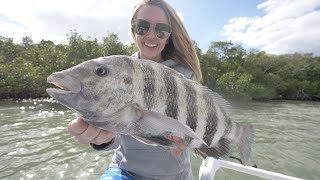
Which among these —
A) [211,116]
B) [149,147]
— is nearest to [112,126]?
[211,116]

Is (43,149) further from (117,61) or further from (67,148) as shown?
(117,61)

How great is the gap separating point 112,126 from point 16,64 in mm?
29986

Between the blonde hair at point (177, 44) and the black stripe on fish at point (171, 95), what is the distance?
115 centimetres

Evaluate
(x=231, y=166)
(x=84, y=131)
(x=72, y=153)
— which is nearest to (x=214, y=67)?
(x=72, y=153)

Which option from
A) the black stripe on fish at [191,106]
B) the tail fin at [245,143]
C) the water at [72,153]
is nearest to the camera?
the black stripe on fish at [191,106]

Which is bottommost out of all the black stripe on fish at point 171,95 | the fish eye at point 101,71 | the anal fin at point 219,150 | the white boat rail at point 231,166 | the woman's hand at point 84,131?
the white boat rail at point 231,166

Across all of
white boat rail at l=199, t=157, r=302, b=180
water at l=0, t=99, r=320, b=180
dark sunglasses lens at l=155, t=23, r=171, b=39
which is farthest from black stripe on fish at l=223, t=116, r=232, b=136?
water at l=0, t=99, r=320, b=180

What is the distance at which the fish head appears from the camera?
1445 mm

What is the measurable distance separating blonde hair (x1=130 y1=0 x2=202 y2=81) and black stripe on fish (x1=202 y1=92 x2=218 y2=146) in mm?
1060

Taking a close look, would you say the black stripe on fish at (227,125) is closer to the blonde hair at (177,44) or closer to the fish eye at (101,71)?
the fish eye at (101,71)

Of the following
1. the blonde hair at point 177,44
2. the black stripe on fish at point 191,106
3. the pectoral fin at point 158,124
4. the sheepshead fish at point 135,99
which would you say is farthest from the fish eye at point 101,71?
the blonde hair at point 177,44

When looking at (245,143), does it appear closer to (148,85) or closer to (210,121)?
(210,121)

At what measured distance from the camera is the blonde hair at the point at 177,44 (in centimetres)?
270

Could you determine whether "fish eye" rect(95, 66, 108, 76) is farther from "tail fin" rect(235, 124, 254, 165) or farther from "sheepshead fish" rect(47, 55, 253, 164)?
"tail fin" rect(235, 124, 254, 165)
